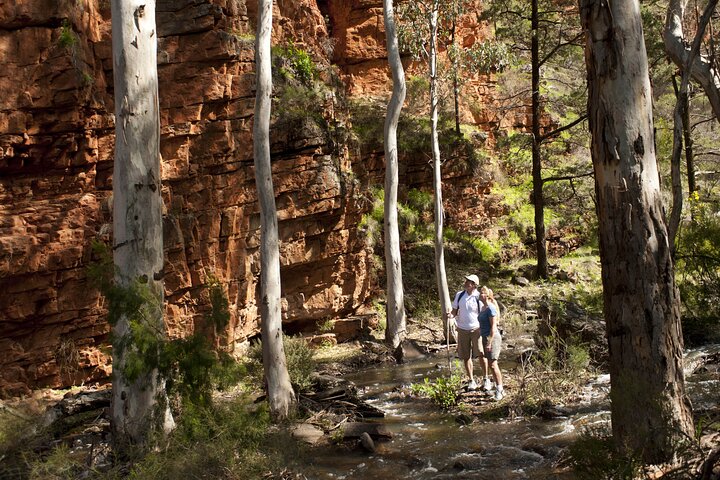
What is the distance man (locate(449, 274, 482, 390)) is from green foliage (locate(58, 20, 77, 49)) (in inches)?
370

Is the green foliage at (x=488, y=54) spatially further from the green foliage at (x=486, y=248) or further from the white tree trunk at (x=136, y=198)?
the white tree trunk at (x=136, y=198)

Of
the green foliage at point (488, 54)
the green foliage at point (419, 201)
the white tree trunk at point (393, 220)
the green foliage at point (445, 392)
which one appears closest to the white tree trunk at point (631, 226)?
the green foliage at point (445, 392)

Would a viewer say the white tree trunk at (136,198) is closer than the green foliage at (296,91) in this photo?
Yes

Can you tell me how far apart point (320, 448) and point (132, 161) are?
4.58 m

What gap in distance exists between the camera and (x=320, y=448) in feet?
31.0

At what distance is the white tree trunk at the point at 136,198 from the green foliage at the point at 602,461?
4480 mm

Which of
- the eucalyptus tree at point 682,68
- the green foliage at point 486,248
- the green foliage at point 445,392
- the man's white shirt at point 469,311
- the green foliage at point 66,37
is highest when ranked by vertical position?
the green foliage at point 66,37

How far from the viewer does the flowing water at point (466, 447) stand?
25.6 ft

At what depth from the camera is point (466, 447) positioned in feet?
28.7

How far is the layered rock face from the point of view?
44.5ft

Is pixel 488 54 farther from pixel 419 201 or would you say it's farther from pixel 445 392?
pixel 445 392

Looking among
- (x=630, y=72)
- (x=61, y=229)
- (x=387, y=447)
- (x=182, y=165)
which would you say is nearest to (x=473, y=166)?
(x=182, y=165)

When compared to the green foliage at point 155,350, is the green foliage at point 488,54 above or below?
above

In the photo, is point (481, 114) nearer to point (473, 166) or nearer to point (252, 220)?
point (473, 166)
